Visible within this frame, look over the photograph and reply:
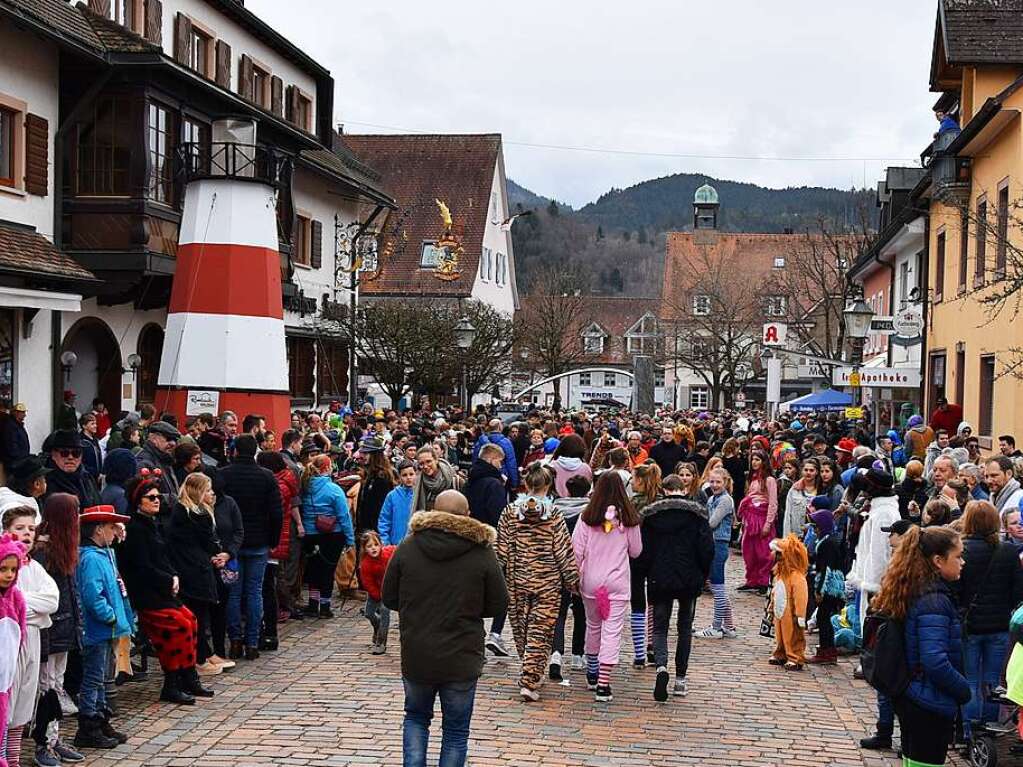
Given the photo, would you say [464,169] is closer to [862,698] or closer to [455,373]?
[455,373]

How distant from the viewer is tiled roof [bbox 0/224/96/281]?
16234 mm

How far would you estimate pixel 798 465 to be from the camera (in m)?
16.2

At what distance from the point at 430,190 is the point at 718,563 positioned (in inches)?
1763

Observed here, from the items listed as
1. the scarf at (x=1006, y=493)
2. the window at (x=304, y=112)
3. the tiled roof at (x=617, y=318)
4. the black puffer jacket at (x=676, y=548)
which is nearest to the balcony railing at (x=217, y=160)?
the window at (x=304, y=112)

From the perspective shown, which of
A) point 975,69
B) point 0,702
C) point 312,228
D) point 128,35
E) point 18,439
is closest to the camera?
point 0,702

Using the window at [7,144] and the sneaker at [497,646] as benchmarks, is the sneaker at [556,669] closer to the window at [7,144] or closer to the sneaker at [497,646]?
the sneaker at [497,646]

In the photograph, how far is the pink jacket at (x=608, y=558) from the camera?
33.3ft

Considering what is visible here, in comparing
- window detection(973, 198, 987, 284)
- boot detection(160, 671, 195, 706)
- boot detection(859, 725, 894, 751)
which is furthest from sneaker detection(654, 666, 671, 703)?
window detection(973, 198, 987, 284)

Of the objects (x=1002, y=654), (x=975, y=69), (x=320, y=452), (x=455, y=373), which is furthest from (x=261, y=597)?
(x=455, y=373)

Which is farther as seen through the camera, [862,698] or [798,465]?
[798,465]

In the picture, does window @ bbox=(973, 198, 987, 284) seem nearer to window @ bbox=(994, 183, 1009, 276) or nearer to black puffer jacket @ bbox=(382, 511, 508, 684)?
window @ bbox=(994, 183, 1009, 276)

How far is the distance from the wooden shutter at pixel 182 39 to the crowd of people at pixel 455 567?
34.6 feet

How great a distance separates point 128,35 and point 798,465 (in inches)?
468

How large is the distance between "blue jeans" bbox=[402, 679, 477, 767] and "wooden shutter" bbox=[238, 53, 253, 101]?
847 inches
